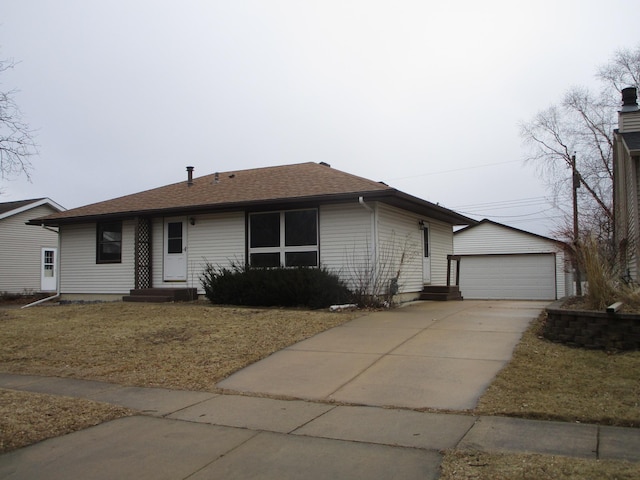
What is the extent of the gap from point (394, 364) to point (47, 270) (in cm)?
2566

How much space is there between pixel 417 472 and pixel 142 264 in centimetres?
1456

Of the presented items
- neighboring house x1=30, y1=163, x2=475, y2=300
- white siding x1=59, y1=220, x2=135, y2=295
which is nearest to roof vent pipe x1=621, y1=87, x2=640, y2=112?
neighboring house x1=30, y1=163, x2=475, y2=300

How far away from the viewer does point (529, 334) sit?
9148 millimetres

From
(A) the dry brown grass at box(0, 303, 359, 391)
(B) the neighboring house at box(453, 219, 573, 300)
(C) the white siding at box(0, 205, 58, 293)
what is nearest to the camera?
(A) the dry brown grass at box(0, 303, 359, 391)

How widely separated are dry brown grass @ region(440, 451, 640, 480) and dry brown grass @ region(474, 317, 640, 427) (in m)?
1.27

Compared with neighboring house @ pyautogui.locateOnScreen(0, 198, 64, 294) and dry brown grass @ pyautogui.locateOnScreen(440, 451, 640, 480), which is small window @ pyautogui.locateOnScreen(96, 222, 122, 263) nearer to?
neighboring house @ pyautogui.locateOnScreen(0, 198, 64, 294)

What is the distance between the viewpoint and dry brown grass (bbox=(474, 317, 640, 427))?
Result: 5.34 metres

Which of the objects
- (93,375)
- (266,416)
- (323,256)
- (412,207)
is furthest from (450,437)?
(412,207)

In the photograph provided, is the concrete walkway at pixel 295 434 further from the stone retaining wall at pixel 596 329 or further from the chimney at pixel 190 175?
the chimney at pixel 190 175

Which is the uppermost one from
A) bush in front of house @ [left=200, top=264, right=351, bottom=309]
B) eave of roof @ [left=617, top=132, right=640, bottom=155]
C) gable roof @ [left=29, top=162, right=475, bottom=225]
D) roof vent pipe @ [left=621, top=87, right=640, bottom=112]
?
roof vent pipe @ [left=621, top=87, right=640, bottom=112]

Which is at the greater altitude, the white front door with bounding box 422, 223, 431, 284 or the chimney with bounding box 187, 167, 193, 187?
the chimney with bounding box 187, 167, 193, 187

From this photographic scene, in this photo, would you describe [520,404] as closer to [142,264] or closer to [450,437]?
[450,437]

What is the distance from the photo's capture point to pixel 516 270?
28.0m

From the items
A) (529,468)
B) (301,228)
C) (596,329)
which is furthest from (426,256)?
(529,468)
